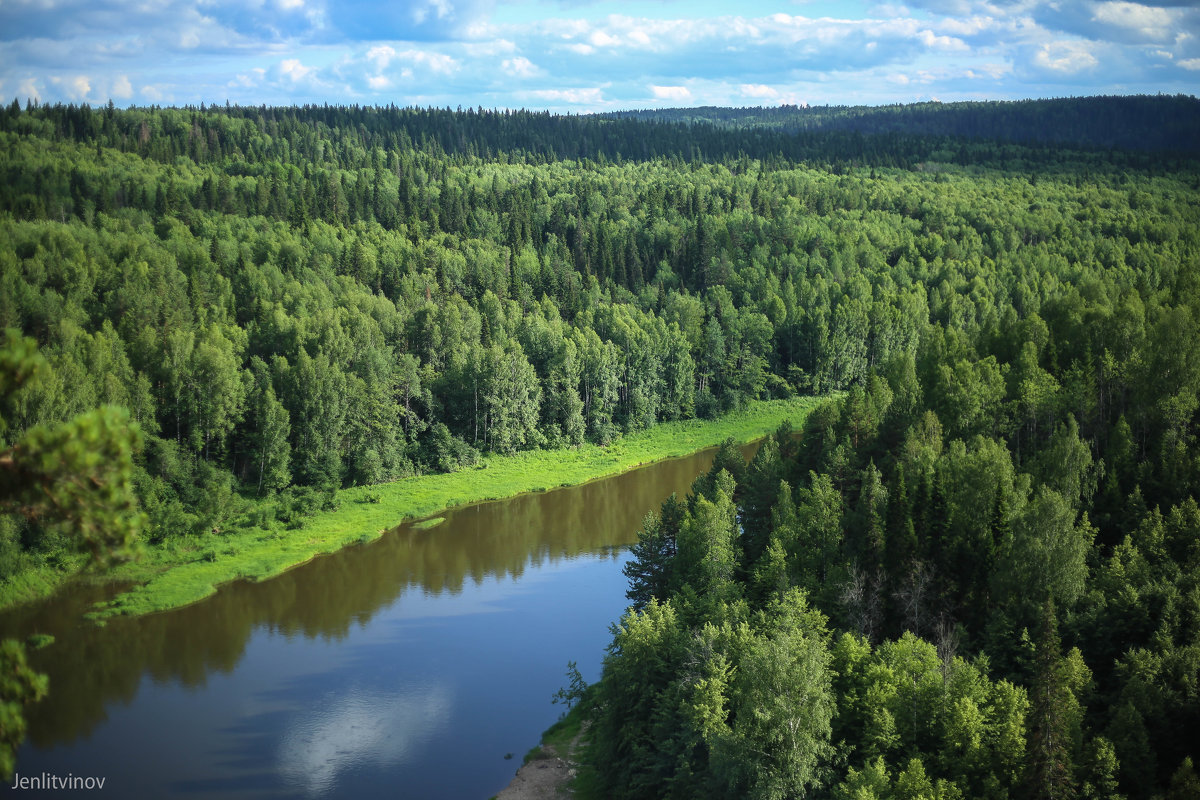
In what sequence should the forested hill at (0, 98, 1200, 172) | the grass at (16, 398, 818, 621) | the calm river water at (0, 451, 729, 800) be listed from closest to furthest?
the calm river water at (0, 451, 729, 800) < the grass at (16, 398, 818, 621) < the forested hill at (0, 98, 1200, 172)

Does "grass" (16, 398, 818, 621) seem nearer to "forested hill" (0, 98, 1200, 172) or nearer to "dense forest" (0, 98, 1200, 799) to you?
"dense forest" (0, 98, 1200, 799)

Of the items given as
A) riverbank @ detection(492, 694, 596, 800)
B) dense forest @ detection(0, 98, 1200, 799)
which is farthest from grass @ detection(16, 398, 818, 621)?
riverbank @ detection(492, 694, 596, 800)

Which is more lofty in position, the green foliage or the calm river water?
the green foliage

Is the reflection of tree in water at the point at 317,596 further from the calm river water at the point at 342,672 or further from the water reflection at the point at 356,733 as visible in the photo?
the water reflection at the point at 356,733

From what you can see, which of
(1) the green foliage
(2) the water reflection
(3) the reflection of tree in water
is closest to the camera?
(1) the green foliage

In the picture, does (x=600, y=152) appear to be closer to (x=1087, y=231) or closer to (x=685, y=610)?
(x=1087, y=231)

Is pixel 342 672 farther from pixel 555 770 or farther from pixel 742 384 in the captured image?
pixel 742 384

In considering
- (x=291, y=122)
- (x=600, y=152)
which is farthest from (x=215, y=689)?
(x=600, y=152)
